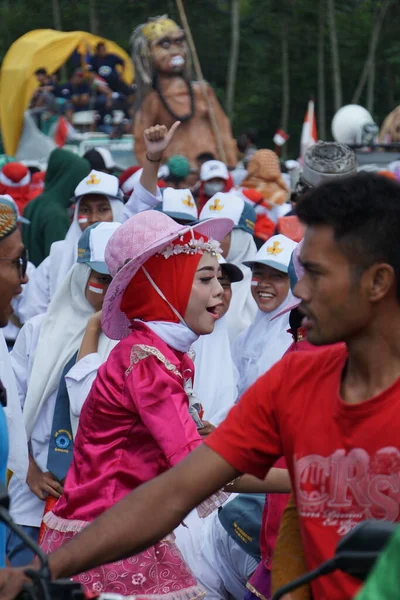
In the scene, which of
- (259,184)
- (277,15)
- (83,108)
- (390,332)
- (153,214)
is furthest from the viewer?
(277,15)

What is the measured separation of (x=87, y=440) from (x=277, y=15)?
33.9 metres

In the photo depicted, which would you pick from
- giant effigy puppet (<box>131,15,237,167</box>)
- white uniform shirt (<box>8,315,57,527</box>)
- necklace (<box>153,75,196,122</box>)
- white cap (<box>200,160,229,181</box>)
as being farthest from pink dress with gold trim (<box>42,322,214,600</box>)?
necklace (<box>153,75,196,122</box>)

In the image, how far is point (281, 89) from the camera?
38.9 m

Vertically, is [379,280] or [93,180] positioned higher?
[379,280]

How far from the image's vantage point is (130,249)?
14.0ft

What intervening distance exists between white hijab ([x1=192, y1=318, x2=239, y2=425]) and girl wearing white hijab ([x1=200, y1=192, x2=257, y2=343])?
69 centimetres

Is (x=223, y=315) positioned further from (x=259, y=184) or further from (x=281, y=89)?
(x=281, y=89)

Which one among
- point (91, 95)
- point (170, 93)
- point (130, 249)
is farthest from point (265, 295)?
point (91, 95)

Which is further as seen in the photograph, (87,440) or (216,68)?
(216,68)

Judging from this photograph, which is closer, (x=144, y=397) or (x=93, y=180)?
(x=144, y=397)

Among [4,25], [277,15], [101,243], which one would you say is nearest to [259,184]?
[101,243]

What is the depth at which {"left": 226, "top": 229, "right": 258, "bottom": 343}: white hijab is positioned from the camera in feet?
24.8

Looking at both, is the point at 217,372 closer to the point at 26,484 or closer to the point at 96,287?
the point at 96,287

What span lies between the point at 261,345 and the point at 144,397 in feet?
8.92
